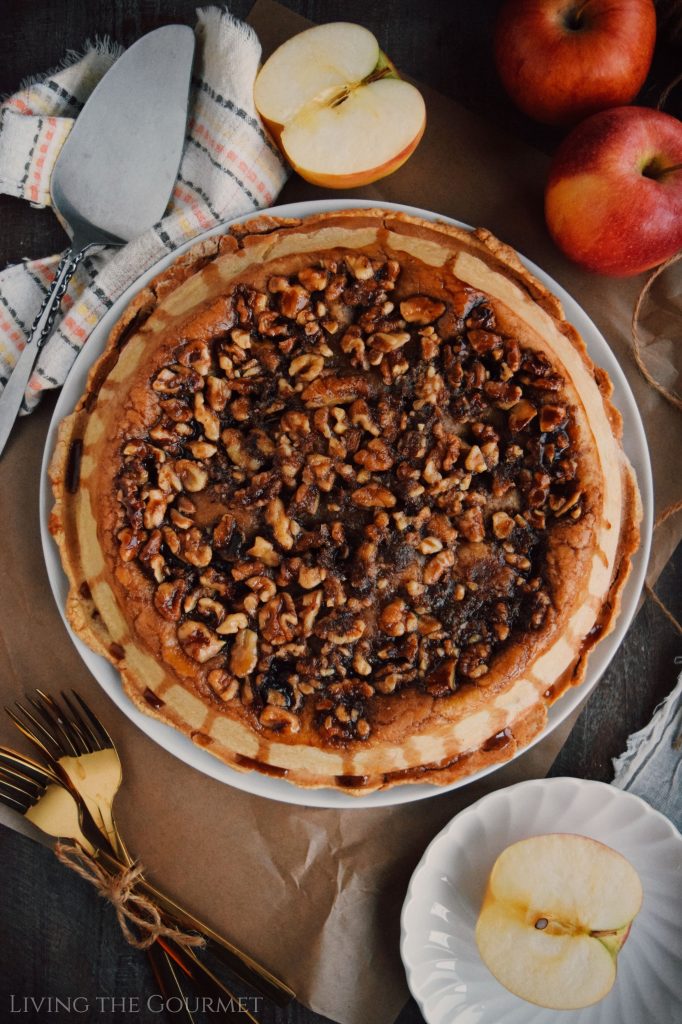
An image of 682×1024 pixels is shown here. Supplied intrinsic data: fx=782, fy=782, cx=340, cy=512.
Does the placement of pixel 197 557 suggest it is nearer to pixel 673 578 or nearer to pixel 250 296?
pixel 250 296

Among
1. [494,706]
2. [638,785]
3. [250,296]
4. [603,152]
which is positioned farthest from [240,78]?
[638,785]

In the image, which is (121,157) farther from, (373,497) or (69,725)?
(69,725)

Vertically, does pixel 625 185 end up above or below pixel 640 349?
above

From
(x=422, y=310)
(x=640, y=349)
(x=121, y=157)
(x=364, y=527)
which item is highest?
(x=121, y=157)

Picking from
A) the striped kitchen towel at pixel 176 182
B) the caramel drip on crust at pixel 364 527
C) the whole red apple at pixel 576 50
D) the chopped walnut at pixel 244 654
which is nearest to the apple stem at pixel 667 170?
the whole red apple at pixel 576 50

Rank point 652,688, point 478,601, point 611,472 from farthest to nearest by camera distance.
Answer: point 652,688 < point 611,472 < point 478,601

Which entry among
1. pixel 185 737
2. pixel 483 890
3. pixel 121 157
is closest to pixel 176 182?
pixel 121 157
